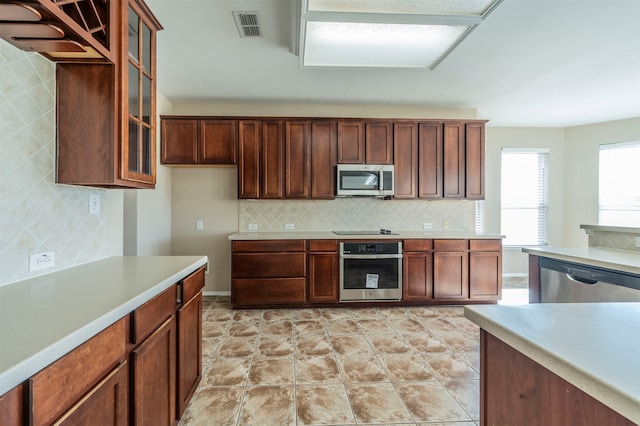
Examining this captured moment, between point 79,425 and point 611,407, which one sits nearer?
point 611,407

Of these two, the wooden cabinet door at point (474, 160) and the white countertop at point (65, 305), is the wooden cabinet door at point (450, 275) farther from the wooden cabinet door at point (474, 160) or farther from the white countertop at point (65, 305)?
the white countertop at point (65, 305)

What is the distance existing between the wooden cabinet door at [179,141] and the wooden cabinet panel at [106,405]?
306 centimetres

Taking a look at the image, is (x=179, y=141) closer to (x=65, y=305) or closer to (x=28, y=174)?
(x=28, y=174)

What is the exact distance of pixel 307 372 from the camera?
88.4 inches

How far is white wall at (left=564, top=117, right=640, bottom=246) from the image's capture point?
4723mm

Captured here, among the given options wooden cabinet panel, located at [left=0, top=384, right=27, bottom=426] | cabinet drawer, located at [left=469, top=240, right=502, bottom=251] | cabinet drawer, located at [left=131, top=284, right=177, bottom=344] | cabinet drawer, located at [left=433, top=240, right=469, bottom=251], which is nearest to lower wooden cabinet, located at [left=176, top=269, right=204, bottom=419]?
cabinet drawer, located at [left=131, top=284, right=177, bottom=344]

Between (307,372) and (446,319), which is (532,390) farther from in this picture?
(446,319)

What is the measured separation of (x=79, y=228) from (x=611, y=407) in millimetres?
2316

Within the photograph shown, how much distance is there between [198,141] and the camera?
147 inches

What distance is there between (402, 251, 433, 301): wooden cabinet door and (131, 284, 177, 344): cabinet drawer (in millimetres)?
2790

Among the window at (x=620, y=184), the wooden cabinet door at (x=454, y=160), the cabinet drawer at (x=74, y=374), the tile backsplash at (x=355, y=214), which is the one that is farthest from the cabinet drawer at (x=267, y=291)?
the window at (x=620, y=184)

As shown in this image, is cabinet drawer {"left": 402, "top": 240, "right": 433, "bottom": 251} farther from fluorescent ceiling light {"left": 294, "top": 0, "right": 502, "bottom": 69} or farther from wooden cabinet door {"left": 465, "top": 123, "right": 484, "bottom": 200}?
fluorescent ceiling light {"left": 294, "top": 0, "right": 502, "bottom": 69}

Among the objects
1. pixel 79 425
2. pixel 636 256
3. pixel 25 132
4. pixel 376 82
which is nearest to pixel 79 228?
pixel 25 132

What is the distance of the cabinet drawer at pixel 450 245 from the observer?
3.69 meters
